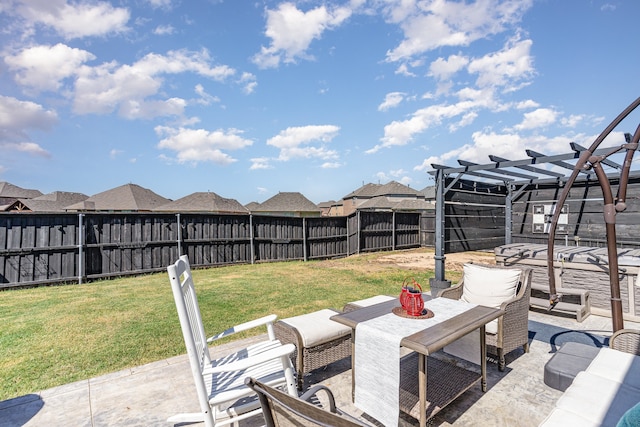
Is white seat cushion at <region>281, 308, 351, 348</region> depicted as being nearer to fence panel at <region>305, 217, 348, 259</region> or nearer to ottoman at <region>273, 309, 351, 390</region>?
ottoman at <region>273, 309, 351, 390</region>

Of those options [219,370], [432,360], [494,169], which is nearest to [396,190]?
[494,169]

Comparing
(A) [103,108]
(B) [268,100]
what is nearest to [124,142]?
(A) [103,108]

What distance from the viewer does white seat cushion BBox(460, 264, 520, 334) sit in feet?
11.2

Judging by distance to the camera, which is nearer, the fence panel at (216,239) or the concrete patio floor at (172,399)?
the concrete patio floor at (172,399)

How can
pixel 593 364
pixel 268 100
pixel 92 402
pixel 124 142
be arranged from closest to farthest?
pixel 593 364, pixel 92 402, pixel 268 100, pixel 124 142

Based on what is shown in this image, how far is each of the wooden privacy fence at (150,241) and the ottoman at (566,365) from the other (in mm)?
9219

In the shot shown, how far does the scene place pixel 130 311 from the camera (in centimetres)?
516

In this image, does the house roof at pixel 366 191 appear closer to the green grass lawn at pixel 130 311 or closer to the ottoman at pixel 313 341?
the green grass lawn at pixel 130 311

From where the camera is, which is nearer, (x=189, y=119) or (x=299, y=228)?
(x=299, y=228)

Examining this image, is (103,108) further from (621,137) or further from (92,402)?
(621,137)

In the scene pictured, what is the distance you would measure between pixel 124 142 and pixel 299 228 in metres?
15.0

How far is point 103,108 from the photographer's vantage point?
15.7 metres

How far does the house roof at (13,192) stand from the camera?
3416 cm

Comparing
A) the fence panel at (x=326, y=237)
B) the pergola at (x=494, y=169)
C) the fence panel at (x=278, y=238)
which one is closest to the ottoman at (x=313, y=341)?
the pergola at (x=494, y=169)
